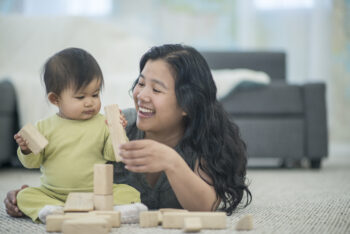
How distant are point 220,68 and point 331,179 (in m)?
1.38

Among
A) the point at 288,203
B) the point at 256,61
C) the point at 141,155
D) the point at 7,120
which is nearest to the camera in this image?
the point at 141,155

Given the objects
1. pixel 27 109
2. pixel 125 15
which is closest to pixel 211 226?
pixel 27 109

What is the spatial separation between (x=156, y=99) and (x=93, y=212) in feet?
1.01

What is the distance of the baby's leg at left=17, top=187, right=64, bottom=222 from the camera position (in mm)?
1138

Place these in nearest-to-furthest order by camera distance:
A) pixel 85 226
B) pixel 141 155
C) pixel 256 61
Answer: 1. pixel 85 226
2. pixel 141 155
3. pixel 256 61

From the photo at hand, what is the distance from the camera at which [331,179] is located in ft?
7.05

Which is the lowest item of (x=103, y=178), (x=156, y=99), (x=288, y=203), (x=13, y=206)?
(x=288, y=203)

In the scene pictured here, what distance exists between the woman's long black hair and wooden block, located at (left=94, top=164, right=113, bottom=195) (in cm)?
27

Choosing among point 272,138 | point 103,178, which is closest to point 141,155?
point 103,178

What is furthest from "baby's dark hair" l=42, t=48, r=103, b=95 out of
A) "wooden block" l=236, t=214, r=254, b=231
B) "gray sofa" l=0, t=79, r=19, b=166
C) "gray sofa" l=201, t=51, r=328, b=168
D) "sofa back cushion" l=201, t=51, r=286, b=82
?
"sofa back cushion" l=201, t=51, r=286, b=82

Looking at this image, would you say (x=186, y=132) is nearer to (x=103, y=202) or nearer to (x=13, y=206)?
(x=103, y=202)

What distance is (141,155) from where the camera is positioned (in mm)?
1022

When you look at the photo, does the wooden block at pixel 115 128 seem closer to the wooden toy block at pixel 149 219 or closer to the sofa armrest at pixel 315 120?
the wooden toy block at pixel 149 219

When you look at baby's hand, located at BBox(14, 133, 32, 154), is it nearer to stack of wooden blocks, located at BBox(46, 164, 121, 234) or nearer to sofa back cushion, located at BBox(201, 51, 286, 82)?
stack of wooden blocks, located at BBox(46, 164, 121, 234)
